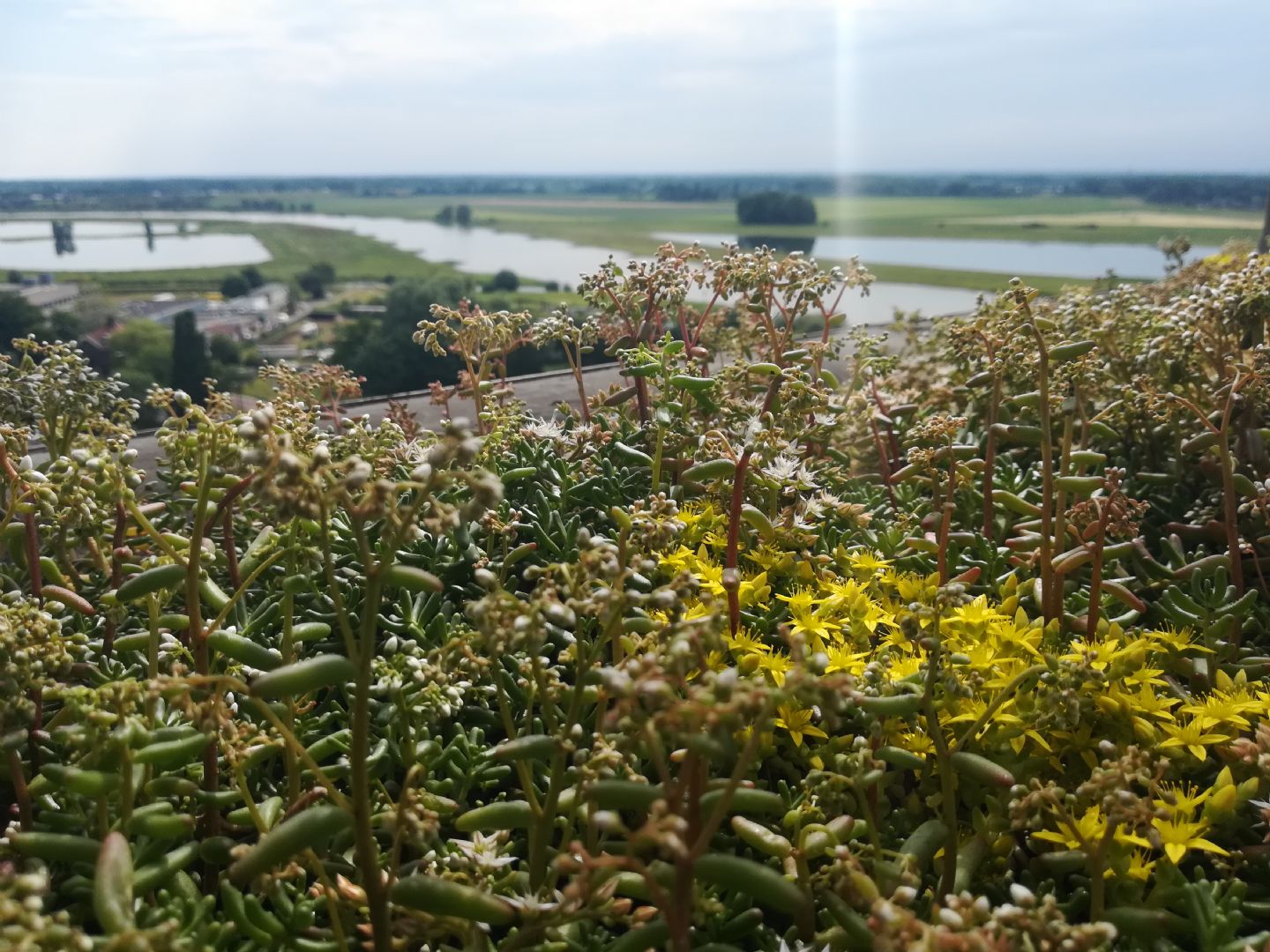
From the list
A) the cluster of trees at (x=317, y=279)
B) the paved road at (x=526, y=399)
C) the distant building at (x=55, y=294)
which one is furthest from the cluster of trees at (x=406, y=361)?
the cluster of trees at (x=317, y=279)

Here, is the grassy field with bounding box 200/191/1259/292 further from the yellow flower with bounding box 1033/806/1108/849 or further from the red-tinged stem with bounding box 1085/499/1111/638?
the yellow flower with bounding box 1033/806/1108/849

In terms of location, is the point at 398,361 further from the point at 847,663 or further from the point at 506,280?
the point at 506,280

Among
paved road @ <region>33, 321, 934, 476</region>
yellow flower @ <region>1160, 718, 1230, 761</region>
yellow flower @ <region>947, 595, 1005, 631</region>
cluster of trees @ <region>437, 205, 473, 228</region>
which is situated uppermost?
cluster of trees @ <region>437, 205, 473, 228</region>

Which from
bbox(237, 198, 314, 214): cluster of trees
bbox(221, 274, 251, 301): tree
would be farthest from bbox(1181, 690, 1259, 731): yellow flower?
bbox(237, 198, 314, 214): cluster of trees

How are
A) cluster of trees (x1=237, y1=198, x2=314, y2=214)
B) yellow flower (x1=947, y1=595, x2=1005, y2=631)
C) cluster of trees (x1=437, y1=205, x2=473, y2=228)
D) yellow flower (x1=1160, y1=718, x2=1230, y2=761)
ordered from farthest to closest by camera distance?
cluster of trees (x1=237, y1=198, x2=314, y2=214)
cluster of trees (x1=437, y1=205, x2=473, y2=228)
yellow flower (x1=947, y1=595, x2=1005, y2=631)
yellow flower (x1=1160, y1=718, x2=1230, y2=761)

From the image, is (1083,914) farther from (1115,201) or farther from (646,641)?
(1115,201)

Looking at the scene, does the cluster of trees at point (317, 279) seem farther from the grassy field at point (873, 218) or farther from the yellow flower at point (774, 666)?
the yellow flower at point (774, 666)
